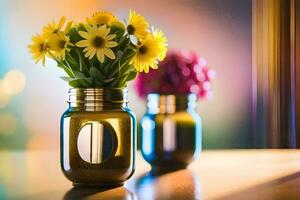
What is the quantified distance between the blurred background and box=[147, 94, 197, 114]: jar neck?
44 cm

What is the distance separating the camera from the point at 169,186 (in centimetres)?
91

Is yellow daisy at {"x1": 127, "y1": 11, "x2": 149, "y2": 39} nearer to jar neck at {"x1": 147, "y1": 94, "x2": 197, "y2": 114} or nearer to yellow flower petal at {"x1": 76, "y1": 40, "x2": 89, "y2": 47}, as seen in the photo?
yellow flower petal at {"x1": 76, "y1": 40, "x2": 89, "y2": 47}

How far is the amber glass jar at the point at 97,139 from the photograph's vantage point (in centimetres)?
86

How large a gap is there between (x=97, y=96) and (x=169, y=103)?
320 millimetres

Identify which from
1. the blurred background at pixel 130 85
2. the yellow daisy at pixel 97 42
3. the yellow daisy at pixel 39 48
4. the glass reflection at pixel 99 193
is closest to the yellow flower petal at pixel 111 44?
the yellow daisy at pixel 97 42

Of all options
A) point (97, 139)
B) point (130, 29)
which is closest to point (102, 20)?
point (130, 29)

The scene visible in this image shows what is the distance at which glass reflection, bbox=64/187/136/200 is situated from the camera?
31.4 inches

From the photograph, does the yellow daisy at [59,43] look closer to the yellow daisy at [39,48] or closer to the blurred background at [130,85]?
the yellow daisy at [39,48]

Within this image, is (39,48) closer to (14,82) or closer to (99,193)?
(99,193)

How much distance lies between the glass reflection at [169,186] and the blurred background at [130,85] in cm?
58

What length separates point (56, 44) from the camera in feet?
2.83

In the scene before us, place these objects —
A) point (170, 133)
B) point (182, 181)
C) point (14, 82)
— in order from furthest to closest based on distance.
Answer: point (14, 82)
point (170, 133)
point (182, 181)

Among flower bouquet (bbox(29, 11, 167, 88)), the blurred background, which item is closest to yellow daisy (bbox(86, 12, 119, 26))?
flower bouquet (bbox(29, 11, 167, 88))

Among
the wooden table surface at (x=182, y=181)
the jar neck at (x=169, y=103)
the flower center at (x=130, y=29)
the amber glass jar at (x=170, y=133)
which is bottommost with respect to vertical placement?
the wooden table surface at (x=182, y=181)
